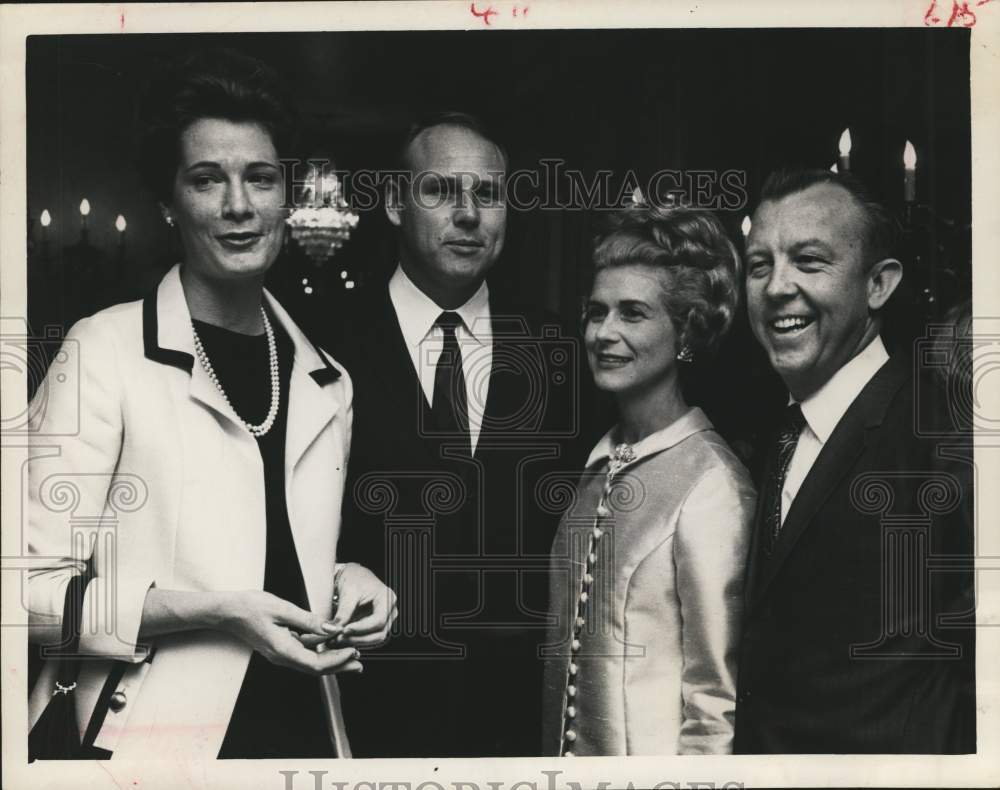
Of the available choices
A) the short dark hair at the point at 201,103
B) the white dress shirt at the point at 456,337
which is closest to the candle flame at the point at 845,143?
the white dress shirt at the point at 456,337

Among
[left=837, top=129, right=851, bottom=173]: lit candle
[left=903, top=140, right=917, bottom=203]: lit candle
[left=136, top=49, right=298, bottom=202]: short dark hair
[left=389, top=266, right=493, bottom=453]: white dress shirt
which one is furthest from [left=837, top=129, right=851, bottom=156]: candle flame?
[left=136, top=49, right=298, bottom=202]: short dark hair

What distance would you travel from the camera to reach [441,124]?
9.62ft

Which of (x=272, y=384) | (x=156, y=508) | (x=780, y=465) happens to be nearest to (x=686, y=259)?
(x=780, y=465)

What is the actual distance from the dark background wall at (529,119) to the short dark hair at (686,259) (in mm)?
43

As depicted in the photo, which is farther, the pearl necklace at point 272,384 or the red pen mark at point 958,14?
the red pen mark at point 958,14

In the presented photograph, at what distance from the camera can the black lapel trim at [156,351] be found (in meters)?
2.88

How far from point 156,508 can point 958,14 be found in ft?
7.10

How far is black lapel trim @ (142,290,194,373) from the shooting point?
2.88m

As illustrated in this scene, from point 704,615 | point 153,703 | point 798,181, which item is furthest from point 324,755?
point 798,181

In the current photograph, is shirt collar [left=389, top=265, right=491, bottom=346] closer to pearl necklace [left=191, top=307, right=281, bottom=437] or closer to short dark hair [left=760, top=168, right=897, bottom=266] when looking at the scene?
pearl necklace [left=191, top=307, right=281, bottom=437]

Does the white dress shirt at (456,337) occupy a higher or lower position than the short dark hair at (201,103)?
lower

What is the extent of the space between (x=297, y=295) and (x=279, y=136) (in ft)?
1.18

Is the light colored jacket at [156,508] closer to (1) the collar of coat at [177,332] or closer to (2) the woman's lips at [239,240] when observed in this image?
(1) the collar of coat at [177,332]

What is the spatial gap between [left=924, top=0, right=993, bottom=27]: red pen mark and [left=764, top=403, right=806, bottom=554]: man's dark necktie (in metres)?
0.96
